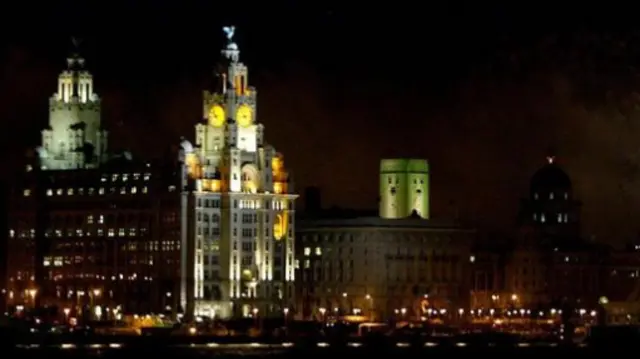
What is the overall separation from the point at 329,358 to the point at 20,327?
30.4m

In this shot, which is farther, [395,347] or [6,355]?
[395,347]

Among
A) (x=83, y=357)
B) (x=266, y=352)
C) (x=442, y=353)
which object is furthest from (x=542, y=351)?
(x=83, y=357)

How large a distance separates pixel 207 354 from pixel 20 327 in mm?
21926

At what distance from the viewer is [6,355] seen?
174000 mm

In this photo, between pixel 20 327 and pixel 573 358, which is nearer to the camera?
pixel 573 358

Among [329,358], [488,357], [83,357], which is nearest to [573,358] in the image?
[488,357]

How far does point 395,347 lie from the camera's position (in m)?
196

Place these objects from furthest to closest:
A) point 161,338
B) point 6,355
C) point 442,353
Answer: point 161,338 → point 442,353 → point 6,355

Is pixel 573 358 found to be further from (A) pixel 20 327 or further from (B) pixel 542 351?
(A) pixel 20 327

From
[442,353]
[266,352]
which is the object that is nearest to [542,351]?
[442,353]

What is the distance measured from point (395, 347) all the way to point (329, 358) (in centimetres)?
1772

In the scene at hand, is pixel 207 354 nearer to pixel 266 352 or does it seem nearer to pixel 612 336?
pixel 266 352

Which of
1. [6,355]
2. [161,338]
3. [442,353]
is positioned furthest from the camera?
[161,338]

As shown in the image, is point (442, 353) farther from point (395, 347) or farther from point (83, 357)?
point (83, 357)
